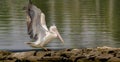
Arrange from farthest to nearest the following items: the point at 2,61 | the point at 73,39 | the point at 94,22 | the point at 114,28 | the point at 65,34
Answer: the point at 94,22 < the point at 114,28 < the point at 65,34 < the point at 73,39 < the point at 2,61

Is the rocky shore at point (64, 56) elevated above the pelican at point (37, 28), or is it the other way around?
the pelican at point (37, 28)

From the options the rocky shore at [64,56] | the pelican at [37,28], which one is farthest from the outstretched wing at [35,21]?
the rocky shore at [64,56]

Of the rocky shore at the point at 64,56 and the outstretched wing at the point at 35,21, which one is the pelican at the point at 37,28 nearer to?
the outstretched wing at the point at 35,21

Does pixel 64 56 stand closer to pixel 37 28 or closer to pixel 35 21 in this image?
pixel 37 28

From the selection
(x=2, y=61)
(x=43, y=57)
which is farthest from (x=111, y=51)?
(x=2, y=61)

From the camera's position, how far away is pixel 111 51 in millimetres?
17500

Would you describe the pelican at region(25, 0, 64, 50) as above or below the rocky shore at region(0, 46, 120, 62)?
above

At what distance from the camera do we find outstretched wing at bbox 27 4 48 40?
47.4 ft

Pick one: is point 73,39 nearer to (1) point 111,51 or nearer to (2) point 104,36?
(2) point 104,36

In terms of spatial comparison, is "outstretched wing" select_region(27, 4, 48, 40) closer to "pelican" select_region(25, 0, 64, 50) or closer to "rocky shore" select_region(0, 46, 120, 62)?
"pelican" select_region(25, 0, 64, 50)

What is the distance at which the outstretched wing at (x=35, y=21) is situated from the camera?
14448 mm

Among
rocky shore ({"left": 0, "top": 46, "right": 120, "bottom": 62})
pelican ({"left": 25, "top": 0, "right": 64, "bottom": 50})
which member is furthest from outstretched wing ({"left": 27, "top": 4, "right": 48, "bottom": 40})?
rocky shore ({"left": 0, "top": 46, "right": 120, "bottom": 62})

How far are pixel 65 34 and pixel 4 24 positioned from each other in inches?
199

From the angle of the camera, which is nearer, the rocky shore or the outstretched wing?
the outstretched wing
